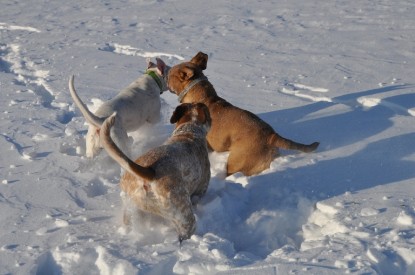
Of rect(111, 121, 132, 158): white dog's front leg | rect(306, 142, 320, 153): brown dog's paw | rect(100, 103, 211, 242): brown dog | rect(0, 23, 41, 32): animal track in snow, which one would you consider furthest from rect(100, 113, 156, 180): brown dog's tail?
rect(0, 23, 41, 32): animal track in snow

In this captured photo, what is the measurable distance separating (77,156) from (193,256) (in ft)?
6.82

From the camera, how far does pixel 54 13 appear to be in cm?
1101

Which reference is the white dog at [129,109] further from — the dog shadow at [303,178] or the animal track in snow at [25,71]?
the animal track in snow at [25,71]

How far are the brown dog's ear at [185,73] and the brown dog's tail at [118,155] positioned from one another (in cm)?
195

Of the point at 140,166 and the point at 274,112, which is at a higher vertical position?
the point at 140,166

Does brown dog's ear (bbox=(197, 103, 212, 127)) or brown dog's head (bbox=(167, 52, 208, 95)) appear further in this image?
brown dog's head (bbox=(167, 52, 208, 95))

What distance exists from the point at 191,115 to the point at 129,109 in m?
0.91

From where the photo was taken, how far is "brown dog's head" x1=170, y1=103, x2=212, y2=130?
431cm

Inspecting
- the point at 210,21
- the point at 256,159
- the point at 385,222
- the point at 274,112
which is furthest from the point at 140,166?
the point at 210,21

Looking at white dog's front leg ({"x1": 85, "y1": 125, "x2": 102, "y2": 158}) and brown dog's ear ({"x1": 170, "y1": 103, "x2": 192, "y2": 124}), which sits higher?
brown dog's ear ({"x1": 170, "y1": 103, "x2": 192, "y2": 124})

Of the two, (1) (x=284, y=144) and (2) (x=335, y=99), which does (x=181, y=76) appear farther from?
(2) (x=335, y=99)

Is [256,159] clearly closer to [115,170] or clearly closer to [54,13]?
[115,170]

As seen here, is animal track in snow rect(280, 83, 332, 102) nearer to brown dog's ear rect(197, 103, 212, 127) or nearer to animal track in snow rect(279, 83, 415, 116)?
animal track in snow rect(279, 83, 415, 116)

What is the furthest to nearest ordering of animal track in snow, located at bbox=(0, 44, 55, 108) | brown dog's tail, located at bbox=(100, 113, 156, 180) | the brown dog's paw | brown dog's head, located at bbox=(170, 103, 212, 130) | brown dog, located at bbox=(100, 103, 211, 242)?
animal track in snow, located at bbox=(0, 44, 55, 108)
the brown dog's paw
brown dog's head, located at bbox=(170, 103, 212, 130)
brown dog, located at bbox=(100, 103, 211, 242)
brown dog's tail, located at bbox=(100, 113, 156, 180)
